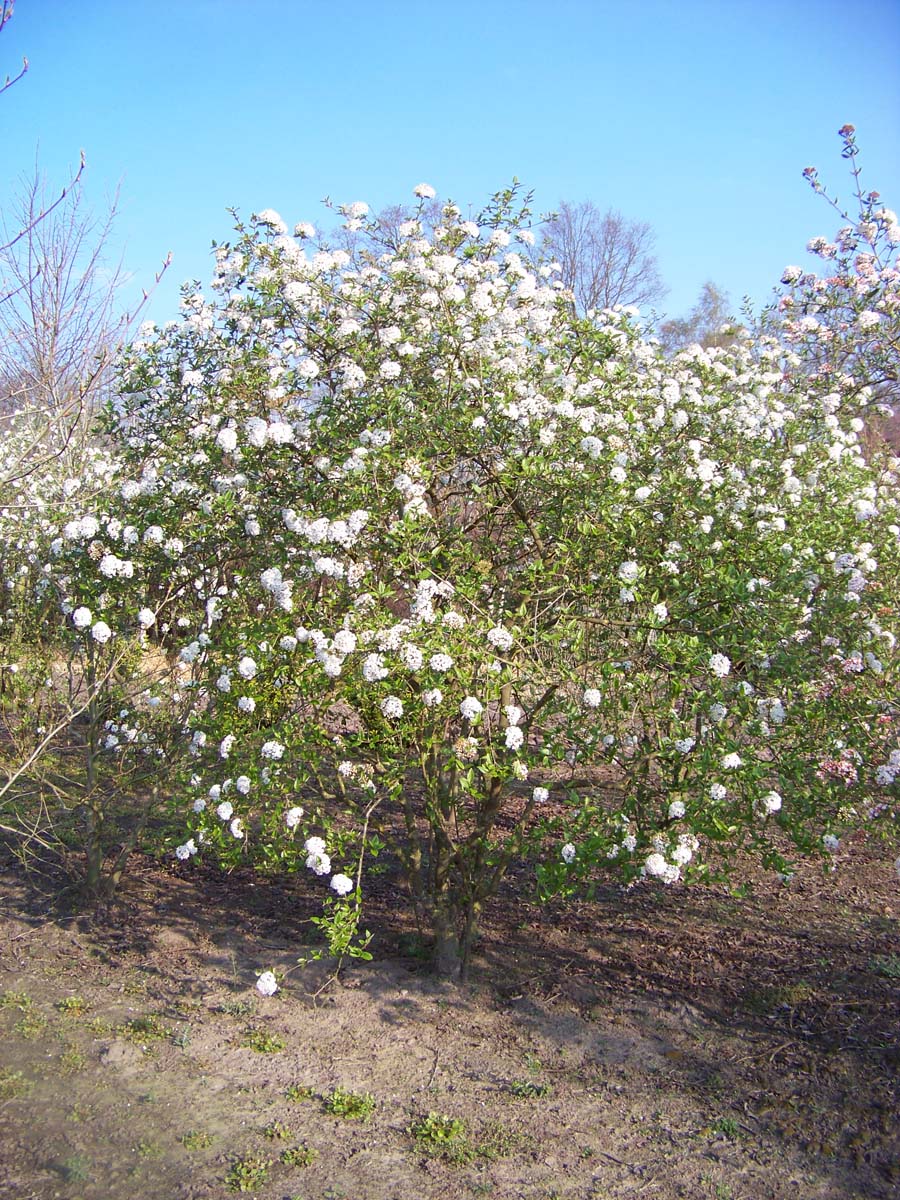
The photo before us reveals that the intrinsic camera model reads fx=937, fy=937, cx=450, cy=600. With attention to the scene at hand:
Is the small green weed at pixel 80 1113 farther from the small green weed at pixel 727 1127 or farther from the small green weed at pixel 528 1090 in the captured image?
the small green weed at pixel 727 1127

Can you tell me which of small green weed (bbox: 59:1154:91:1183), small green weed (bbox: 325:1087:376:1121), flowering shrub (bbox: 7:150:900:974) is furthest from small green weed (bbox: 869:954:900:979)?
small green weed (bbox: 59:1154:91:1183)

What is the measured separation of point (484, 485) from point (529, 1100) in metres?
2.33

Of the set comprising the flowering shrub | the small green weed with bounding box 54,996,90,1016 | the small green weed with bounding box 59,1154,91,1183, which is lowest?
the small green weed with bounding box 59,1154,91,1183

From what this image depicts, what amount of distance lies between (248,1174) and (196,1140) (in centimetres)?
28

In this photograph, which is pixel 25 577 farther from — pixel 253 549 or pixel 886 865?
pixel 886 865

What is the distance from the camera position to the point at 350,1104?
3.37 meters

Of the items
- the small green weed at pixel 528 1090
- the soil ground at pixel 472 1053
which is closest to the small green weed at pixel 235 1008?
the soil ground at pixel 472 1053

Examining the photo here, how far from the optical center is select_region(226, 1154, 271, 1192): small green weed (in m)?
2.92

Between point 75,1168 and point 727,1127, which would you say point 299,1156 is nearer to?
point 75,1168

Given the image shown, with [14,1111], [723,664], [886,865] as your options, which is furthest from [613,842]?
[886,865]

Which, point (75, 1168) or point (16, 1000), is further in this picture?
point (16, 1000)

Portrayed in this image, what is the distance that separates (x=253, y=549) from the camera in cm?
392

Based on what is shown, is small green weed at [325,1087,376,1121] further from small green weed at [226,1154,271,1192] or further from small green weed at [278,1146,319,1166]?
small green weed at [226,1154,271,1192]

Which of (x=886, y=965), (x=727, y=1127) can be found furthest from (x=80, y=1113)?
(x=886, y=965)
